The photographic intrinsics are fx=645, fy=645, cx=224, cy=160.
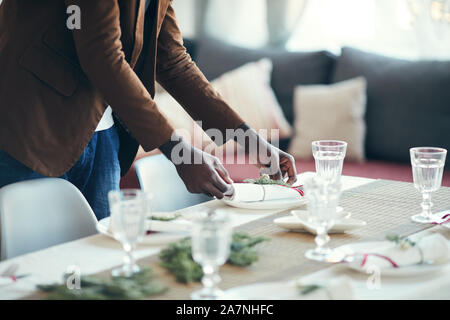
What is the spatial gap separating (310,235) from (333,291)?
0.40 m

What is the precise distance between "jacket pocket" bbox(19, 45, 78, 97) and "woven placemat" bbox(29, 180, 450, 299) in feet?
→ 2.00

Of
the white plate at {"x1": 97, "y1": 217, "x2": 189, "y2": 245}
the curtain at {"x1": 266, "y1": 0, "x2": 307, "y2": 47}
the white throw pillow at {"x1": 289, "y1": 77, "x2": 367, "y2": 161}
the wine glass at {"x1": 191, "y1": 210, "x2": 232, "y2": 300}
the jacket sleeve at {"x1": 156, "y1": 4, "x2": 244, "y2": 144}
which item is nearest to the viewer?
the wine glass at {"x1": 191, "y1": 210, "x2": 232, "y2": 300}

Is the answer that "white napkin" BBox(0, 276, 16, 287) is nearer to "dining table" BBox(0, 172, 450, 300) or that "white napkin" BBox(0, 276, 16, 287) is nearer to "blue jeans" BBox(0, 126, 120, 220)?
A: "dining table" BBox(0, 172, 450, 300)

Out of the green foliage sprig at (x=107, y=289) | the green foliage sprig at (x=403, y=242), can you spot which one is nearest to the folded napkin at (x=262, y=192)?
the green foliage sprig at (x=403, y=242)

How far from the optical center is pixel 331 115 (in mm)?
3467

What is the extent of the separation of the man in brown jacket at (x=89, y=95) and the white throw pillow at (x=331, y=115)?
163 centimetres

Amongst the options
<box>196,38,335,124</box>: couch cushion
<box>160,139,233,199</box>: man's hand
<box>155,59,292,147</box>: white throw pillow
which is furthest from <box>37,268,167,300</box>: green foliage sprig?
<box>196,38,335,124</box>: couch cushion

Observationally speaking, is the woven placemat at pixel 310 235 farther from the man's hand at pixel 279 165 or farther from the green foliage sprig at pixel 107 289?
the man's hand at pixel 279 165

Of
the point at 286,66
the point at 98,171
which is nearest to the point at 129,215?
the point at 98,171

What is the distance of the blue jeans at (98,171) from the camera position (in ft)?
6.19

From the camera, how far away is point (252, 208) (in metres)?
1.64

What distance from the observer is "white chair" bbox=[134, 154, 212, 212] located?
6.72ft
